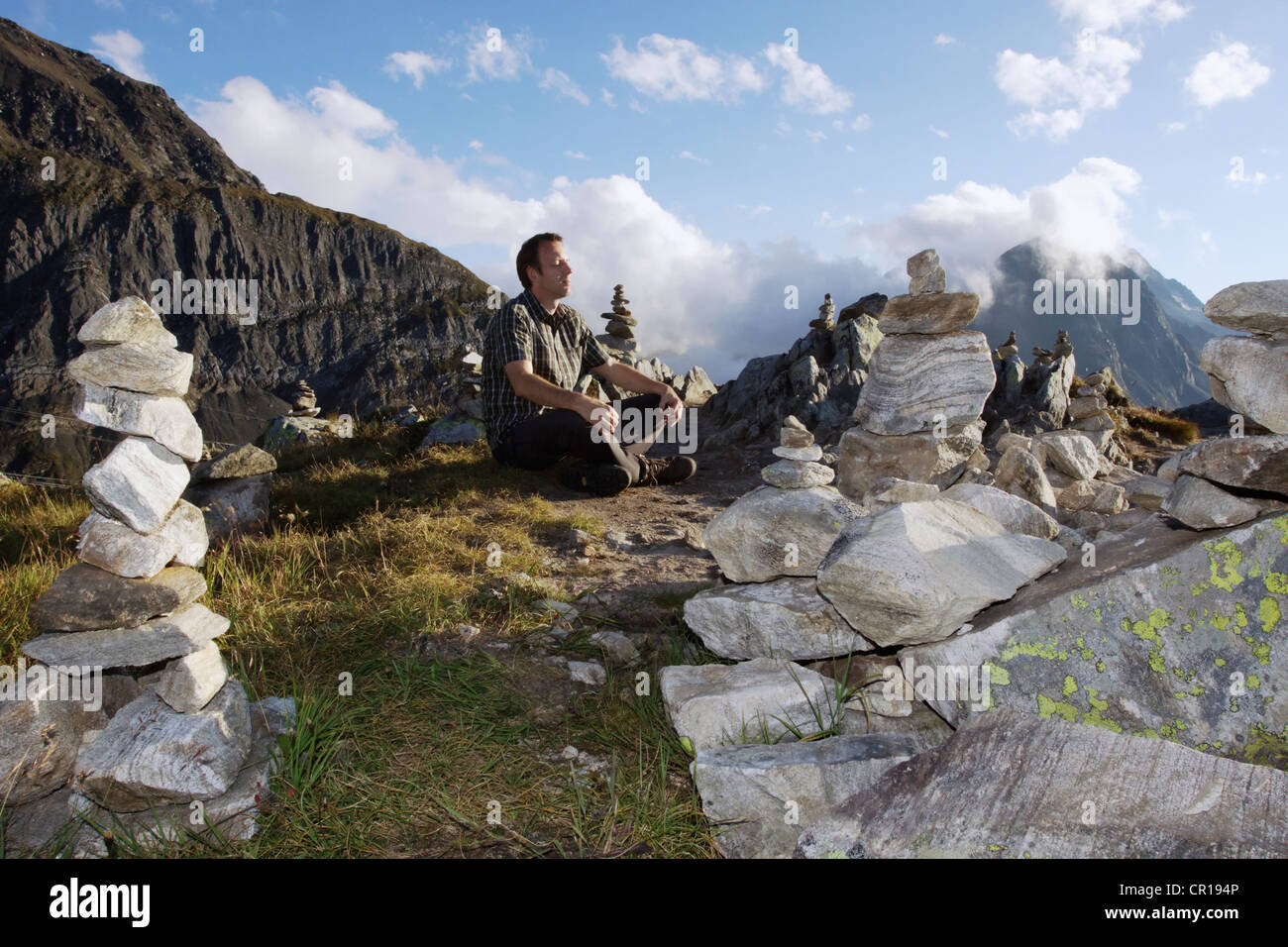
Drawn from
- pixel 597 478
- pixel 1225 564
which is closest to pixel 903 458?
pixel 597 478

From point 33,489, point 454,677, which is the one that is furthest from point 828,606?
point 33,489

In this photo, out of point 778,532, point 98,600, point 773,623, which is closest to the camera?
point 98,600

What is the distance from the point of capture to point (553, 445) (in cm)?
929

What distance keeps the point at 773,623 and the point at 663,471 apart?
5998 millimetres

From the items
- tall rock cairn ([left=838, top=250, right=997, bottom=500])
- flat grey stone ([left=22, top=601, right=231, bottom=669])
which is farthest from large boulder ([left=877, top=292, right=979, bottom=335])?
flat grey stone ([left=22, top=601, right=231, bottom=669])

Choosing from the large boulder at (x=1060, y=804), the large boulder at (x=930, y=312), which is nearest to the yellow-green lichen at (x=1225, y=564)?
the large boulder at (x=1060, y=804)

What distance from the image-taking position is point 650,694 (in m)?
4.37

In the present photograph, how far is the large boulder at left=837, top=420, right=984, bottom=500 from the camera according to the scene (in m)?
7.56

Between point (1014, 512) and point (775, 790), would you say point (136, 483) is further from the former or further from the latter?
point (1014, 512)

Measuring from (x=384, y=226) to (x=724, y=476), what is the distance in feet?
583

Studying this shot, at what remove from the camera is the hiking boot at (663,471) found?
1009 centimetres

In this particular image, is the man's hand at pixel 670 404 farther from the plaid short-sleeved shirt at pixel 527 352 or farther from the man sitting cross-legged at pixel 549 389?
the plaid short-sleeved shirt at pixel 527 352
